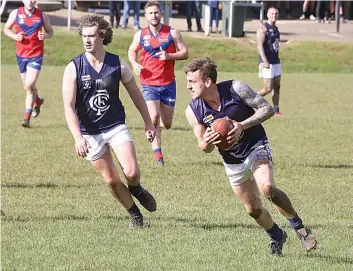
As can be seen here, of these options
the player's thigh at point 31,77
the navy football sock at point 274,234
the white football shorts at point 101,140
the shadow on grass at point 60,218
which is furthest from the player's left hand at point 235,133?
the player's thigh at point 31,77

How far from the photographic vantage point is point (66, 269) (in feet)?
23.3

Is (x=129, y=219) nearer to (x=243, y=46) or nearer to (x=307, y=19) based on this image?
(x=243, y=46)

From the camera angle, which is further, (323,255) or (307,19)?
(307,19)

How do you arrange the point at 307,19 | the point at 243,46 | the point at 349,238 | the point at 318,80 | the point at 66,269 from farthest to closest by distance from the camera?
the point at 307,19 < the point at 243,46 < the point at 318,80 < the point at 349,238 < the point at 66,269

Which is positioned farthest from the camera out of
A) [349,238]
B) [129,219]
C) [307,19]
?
[307,19]

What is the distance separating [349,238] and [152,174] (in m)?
4.29

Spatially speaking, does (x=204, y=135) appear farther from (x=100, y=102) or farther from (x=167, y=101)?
(x=167, y=101)

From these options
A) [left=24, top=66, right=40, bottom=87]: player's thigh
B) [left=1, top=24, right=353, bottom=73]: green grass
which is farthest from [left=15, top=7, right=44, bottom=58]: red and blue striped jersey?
[left=1, top=24, right=353, bottom=73]: green grass

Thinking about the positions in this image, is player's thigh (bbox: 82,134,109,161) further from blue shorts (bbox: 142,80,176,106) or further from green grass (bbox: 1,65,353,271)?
blue shorts (bbox: 142,80,176,106)

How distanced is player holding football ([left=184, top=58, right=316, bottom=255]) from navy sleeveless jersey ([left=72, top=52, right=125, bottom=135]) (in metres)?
1.31

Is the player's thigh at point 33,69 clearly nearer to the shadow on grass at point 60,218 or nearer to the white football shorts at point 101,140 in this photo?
the shadow on grass at point 60,218

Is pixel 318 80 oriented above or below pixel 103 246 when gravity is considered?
below

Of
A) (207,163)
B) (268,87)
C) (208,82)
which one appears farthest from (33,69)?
(208,82)

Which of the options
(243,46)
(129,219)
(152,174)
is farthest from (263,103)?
(243,46)
